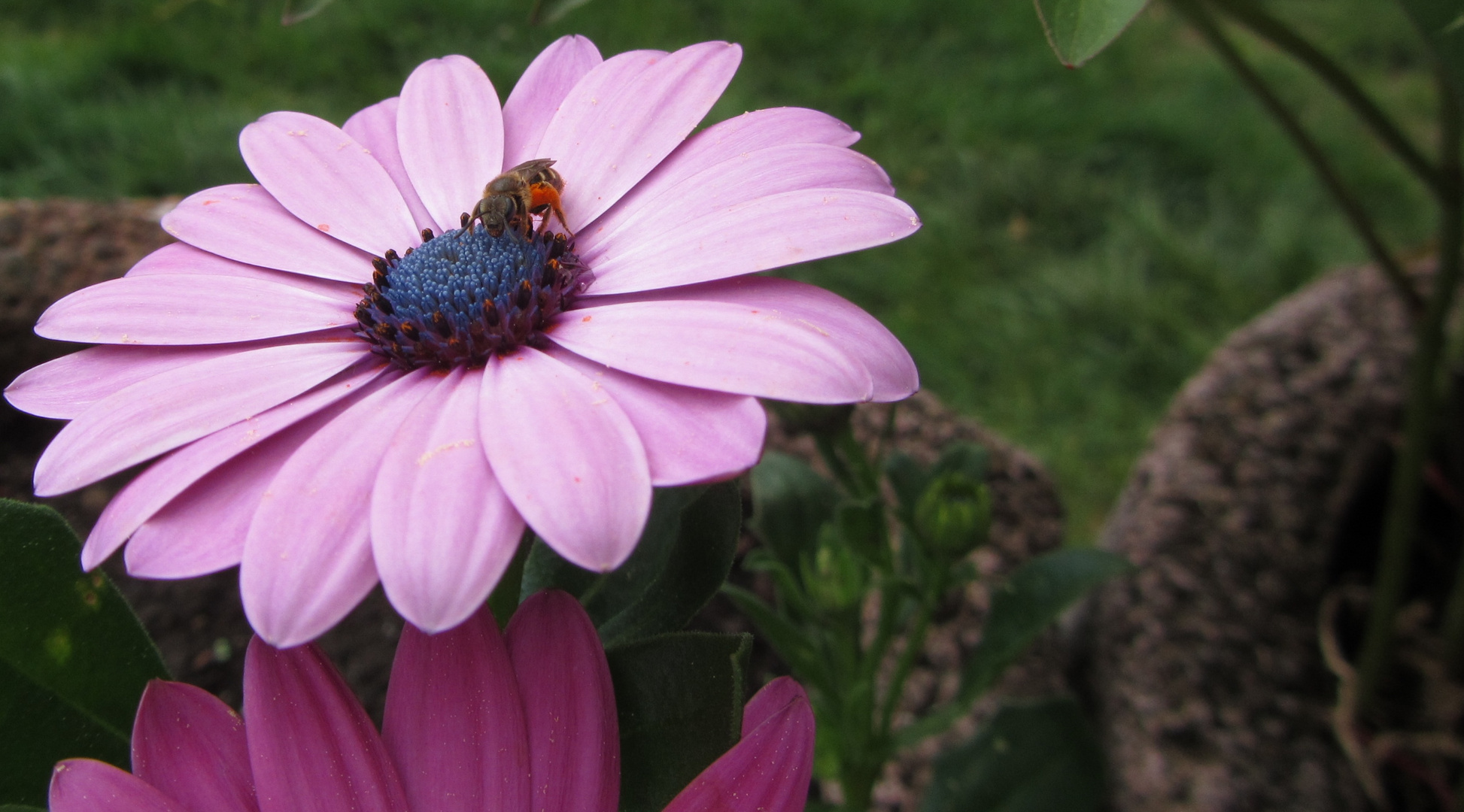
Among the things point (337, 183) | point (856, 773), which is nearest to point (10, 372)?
point (337, 183)

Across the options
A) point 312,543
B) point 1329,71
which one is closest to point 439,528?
point 312,543

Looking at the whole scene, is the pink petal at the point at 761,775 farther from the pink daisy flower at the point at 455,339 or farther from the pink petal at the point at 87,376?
the pink petal at the point at 87,376

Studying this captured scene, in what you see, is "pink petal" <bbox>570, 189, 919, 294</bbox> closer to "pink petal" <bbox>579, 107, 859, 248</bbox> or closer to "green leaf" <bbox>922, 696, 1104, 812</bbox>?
"pink petal" <bbox>579, 107, 859, 248</bbox>

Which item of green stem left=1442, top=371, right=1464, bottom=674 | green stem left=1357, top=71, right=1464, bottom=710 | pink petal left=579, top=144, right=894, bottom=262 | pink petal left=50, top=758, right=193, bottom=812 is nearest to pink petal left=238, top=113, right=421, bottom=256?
pink petal left=579, top=144, right=894, bottom=262

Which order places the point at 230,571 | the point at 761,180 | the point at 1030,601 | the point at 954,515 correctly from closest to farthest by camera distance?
the point at 761,180, the point at 954,515, the point at 1030,601, the point at 230,571

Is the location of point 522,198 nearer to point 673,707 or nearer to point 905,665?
point 673,707

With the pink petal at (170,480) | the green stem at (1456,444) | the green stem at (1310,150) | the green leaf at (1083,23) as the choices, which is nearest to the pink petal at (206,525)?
the pink petal at (170,480)
